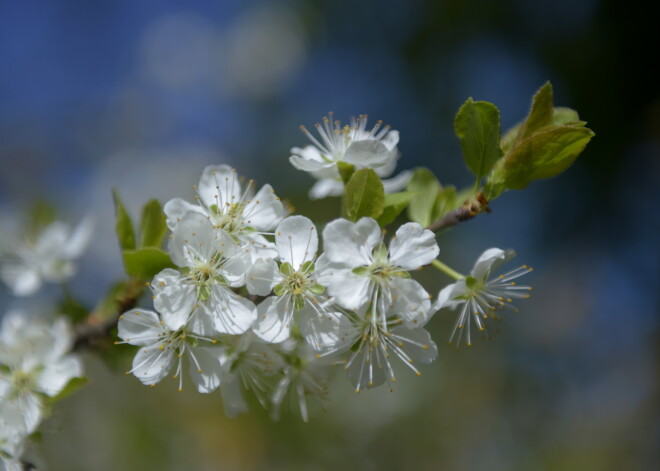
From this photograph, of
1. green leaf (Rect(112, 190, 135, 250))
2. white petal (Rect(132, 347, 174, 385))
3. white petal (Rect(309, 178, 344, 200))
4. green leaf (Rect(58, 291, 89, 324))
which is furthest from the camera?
green leaf (Rect(58, 291, 89, 324))

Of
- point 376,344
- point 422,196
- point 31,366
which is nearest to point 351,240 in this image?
point 376,344

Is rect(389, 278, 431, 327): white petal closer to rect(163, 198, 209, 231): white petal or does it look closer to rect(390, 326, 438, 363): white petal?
rect(390, 326, 438, 363): white petal

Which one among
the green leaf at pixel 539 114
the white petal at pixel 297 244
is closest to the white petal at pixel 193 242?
the white petal at pixel 297 244

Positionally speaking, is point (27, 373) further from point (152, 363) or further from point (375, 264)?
point (375, 264)

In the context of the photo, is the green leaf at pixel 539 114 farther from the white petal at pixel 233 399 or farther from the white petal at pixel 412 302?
the white petal at pixel 233 399

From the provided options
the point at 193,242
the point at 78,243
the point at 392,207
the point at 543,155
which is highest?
Answer: the point at 543,155

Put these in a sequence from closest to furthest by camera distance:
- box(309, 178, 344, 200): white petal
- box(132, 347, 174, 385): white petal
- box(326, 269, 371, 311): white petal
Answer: box(326, 269, 371, 311): white petal → box(132, 347, 174, 385): white petal → box(309, 178, 344, 200): white petal

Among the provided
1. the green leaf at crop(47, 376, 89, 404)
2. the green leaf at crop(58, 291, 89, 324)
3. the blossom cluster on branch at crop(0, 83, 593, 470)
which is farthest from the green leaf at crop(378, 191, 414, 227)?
the green leaf at crop(58, 291, 89, 324)
